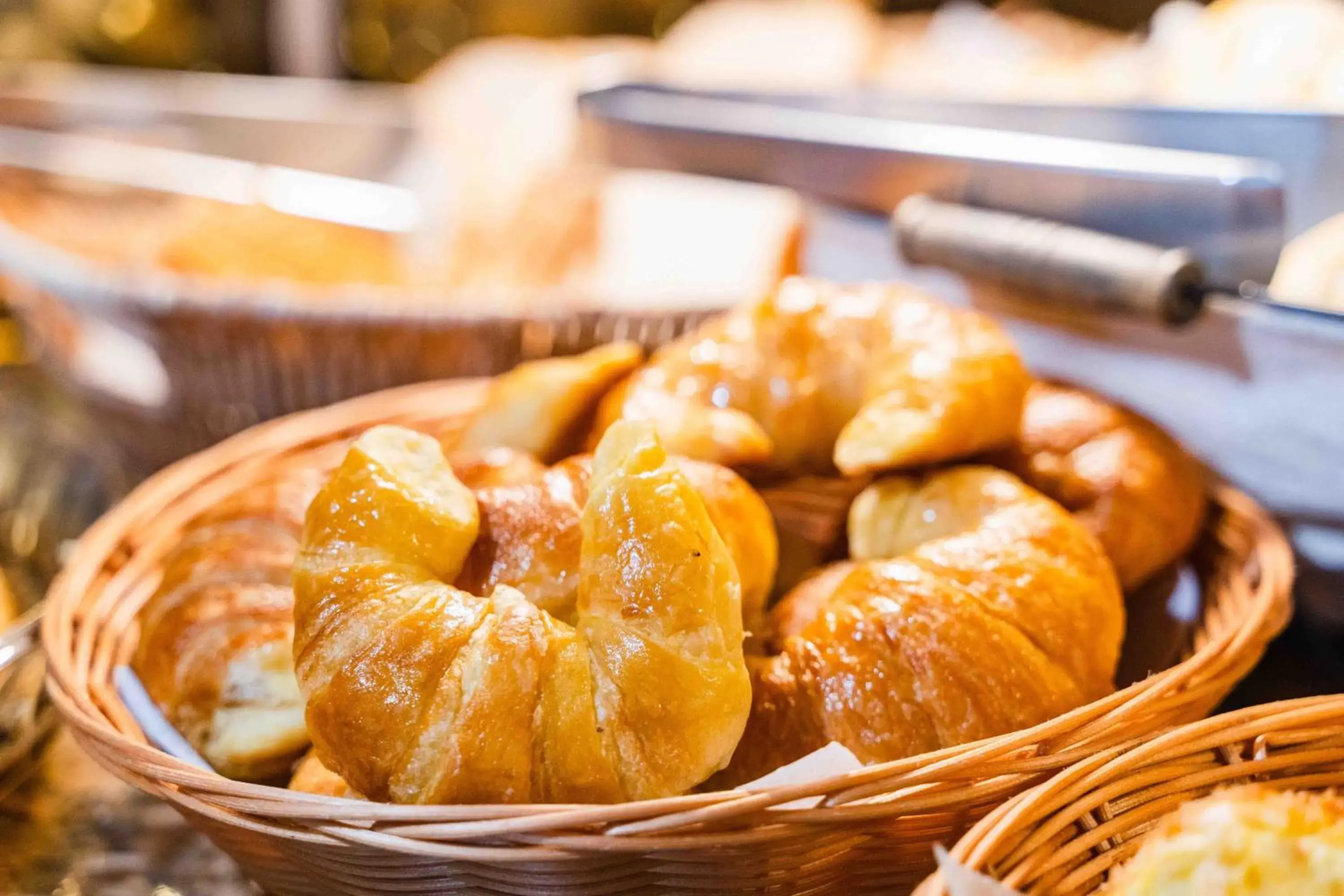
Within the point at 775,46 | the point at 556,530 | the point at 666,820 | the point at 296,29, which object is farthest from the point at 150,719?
the point at 296,29

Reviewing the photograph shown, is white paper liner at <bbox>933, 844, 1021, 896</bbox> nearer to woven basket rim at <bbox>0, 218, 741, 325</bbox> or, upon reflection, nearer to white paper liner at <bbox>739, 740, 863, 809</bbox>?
white paper liner at <bbox>739, 740, 863, 809</bbox>

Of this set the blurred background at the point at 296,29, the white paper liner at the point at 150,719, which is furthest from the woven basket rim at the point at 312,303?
the blurred background at the point at 296,29

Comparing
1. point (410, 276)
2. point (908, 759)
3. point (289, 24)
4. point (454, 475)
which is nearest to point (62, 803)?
point (454, 475)

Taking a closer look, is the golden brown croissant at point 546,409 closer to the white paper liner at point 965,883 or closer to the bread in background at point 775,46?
the white paper liner at point 965,883

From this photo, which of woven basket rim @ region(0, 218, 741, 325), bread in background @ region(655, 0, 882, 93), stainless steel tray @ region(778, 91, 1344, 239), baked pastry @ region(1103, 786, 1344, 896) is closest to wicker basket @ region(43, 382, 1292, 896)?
baked pastry @ region(1103, 786, 1344, 896)

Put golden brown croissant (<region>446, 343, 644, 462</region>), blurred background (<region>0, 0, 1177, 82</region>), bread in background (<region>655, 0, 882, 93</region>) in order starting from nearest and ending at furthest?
golden brown croissant (<region>446, 343, 644, 462</region>)
bread in background (<region>655, 0, 882, 93</region>)
blurred background (<region>0, 0, 1177, 82</region>)

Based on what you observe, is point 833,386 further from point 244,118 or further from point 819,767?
point 244,118
